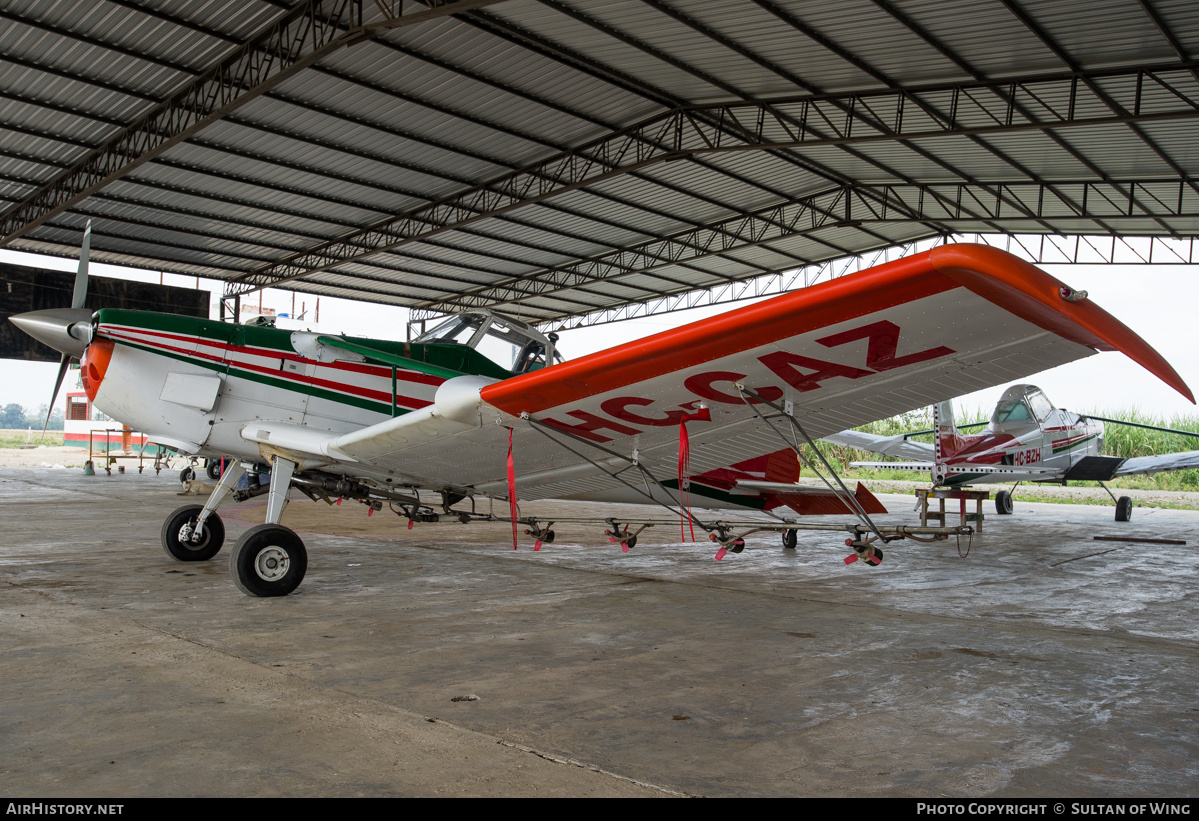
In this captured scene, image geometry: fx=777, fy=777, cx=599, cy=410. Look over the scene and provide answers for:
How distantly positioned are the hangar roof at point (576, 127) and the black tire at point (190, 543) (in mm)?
7460

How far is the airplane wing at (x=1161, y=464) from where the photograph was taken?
16641 millimetres

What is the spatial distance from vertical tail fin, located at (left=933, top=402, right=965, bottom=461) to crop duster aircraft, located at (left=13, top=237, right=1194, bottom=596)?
799 cm

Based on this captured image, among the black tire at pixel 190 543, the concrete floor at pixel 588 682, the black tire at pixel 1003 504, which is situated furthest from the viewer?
the black tire at pixel 1003 504

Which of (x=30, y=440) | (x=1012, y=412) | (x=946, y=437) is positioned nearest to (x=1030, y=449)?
(x=1012, y=412)

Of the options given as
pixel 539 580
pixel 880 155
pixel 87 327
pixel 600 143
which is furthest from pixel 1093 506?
pixel 87 327

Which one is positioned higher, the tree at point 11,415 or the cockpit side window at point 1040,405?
the tree at point 11,415

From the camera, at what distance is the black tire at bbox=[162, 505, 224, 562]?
7.95 m

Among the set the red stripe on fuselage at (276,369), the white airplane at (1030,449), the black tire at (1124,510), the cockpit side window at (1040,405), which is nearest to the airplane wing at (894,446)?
the white airplane at (1030,449)

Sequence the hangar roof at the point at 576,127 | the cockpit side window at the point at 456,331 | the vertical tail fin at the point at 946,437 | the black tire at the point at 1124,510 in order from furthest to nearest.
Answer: the black tire at the point at 1124,510, the vertical tail fin at the point at 946,437, the hangar roof at the point at 576,127, the cockpit side window at the point at 456,331

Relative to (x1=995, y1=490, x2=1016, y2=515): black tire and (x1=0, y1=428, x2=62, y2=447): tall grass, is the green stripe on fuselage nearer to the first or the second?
(x1=995, y1=490, x2=1016, y2=515): black tire

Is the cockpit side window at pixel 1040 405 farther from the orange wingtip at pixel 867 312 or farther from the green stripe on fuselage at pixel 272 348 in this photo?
the orange wingtip at pixel 867 312

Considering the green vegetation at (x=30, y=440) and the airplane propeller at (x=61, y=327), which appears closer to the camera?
the airplane propeller at (x=61, y=327)

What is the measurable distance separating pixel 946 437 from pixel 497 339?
10901 millimetres

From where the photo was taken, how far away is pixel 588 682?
13.1 ft
